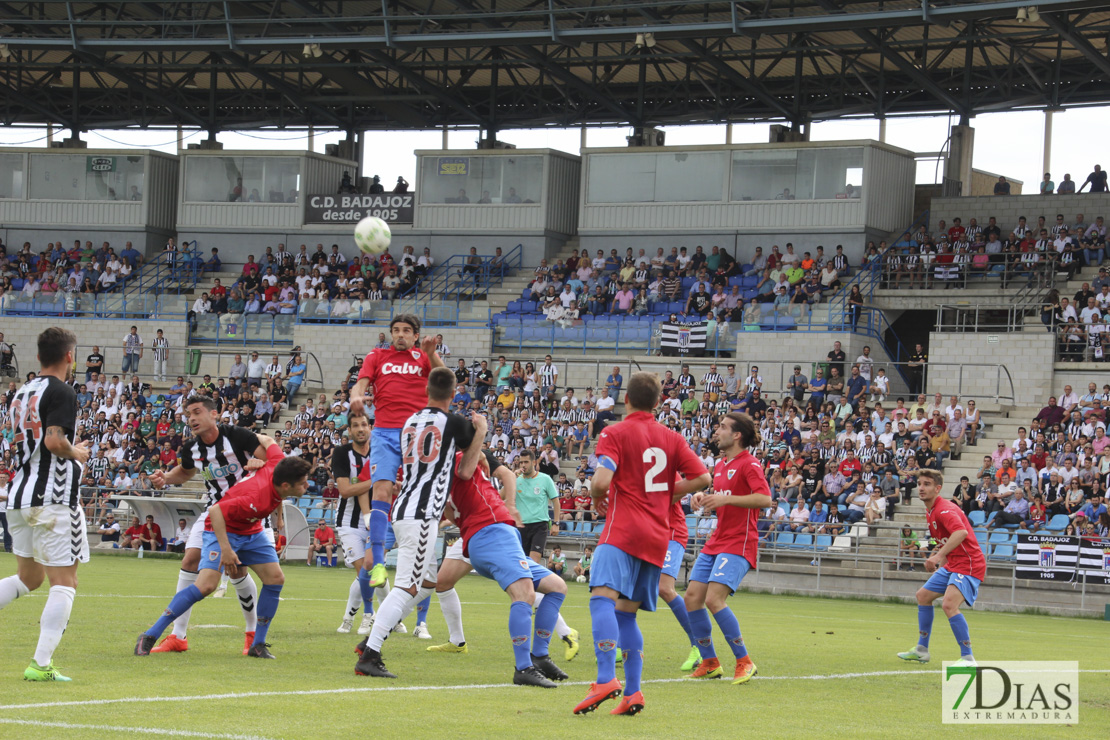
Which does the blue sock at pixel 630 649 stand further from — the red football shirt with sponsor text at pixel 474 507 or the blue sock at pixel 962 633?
the blue sock at pixel 962 633

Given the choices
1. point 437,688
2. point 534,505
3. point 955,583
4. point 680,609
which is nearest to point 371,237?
point 534,505

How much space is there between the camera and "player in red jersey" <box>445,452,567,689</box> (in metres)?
9.66

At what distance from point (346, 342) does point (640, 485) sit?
103 ft

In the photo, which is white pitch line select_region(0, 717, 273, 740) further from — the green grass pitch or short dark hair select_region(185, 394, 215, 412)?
short dark hair select_region(185, 394, 215, 412)

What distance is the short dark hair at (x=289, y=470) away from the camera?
10.4 meters

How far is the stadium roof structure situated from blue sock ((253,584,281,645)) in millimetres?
27301

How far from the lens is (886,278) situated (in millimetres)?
36562

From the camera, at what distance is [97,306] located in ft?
140

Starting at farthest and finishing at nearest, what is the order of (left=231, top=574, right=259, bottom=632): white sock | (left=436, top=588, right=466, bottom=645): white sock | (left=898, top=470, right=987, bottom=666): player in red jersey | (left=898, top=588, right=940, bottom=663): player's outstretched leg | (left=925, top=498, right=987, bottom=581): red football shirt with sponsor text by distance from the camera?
(left=898, top=588, right=940, bottom=663): player's outstretched leg
(left=925, top=498, right=987, bottom=581): red football shirt with sponsor text
(left=898, top=470, right=987, bottom=666): player in red jersey
(left=436, top=588, right=466, bottom=645): white sock
(left=231, top=574, right=259, bottom=632): white sock

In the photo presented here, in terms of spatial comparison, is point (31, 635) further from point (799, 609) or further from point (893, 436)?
point (893, 436)

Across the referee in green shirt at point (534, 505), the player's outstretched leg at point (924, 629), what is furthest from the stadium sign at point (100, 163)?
the player's outstretched leg at point (924, 629)

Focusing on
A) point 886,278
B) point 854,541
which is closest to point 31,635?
point 854,541

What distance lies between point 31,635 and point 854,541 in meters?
16.9

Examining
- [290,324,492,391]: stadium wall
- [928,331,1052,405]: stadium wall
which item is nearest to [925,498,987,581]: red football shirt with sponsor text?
[928,331,1052,405]: stadium wall
